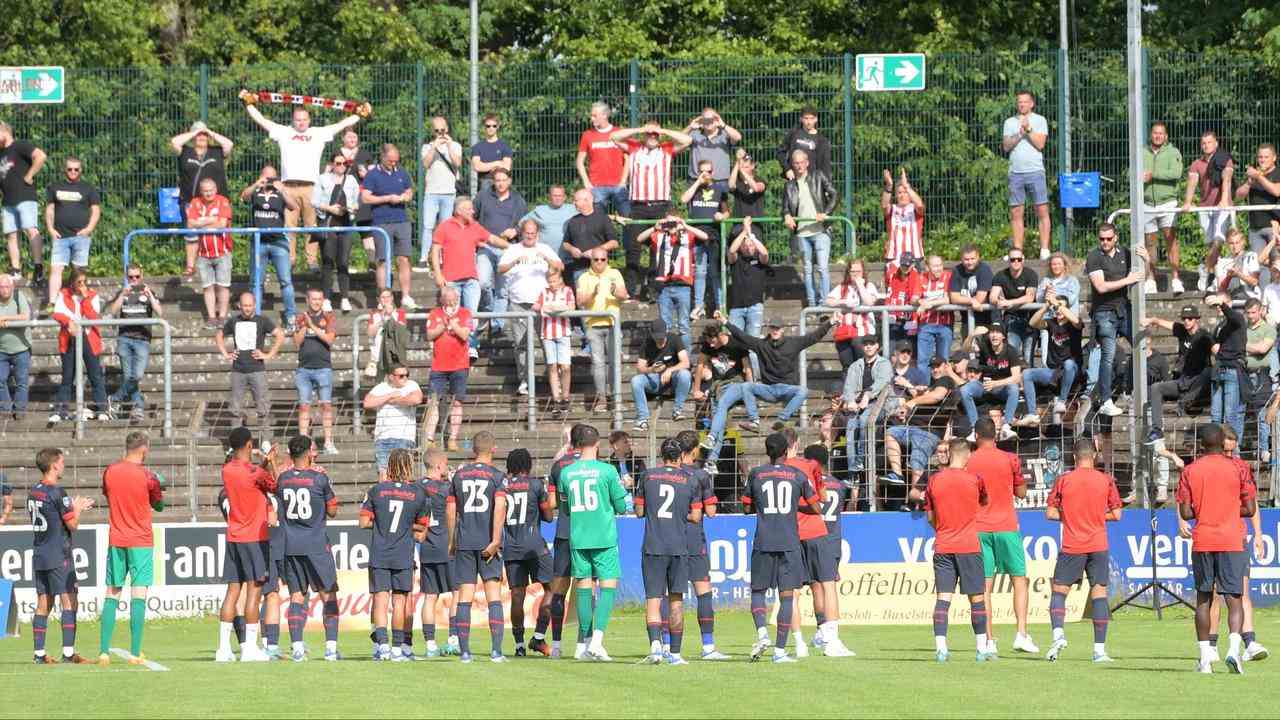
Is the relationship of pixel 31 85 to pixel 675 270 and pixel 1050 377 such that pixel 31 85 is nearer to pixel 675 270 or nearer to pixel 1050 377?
pixel 675 270

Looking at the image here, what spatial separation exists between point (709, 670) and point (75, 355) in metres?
12.2

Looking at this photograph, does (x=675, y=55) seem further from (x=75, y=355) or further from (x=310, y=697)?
(x=310, y=697)

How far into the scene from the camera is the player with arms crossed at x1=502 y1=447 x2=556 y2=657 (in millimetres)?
18828

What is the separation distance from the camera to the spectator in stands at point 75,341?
26078 millimetres

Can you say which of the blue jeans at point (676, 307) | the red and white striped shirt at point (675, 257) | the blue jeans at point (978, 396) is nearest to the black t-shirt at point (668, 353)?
the blue jeans at point (676, 307)

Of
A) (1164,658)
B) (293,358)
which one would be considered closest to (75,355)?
(293,358)

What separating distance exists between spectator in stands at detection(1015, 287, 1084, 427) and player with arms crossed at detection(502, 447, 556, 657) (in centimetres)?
823

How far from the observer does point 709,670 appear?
17.2m

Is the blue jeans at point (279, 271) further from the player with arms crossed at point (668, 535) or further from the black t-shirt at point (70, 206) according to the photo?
the player with arms crossed at point (668, 535)

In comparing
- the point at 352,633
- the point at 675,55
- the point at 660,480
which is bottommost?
the point at 352,633

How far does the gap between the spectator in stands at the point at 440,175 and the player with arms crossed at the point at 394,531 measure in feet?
33.9

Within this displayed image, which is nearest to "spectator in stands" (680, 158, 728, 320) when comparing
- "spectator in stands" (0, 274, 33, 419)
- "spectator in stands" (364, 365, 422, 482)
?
"spectator in stands" (364, 365, 422, 482)

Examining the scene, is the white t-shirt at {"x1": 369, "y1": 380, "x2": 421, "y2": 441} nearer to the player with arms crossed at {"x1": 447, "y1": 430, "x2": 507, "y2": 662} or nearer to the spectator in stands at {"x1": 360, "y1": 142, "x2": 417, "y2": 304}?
the spectator in stands at {"x1": 360, "y1": 142, "x2": 417, "y2": 304}

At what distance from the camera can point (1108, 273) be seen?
25.8 metres
